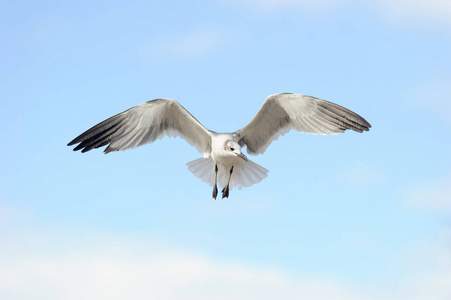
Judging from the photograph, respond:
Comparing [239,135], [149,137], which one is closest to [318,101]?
[239,135]

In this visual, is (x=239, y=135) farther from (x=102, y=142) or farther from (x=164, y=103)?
(x=102, y=142)

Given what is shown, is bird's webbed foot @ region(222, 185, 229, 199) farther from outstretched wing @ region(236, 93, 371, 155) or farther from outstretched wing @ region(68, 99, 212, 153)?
outstretched wing @ region(236, 93, 371, 155)

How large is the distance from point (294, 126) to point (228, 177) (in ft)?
5.25

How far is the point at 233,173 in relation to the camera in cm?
1228

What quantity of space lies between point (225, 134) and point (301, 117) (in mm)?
Answer: 1396

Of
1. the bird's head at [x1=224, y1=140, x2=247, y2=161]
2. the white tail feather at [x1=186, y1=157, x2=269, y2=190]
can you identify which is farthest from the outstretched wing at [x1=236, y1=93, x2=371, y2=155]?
the white tail feather at [x1=186, y1=157, x2=269, y2=190]

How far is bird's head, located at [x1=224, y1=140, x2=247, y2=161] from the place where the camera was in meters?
11.2

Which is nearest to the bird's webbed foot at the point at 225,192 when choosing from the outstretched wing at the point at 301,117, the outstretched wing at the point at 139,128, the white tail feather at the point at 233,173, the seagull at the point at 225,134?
→ the seagull at the point at 225,134

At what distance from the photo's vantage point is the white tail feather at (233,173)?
12219 mm

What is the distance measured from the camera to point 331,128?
11500 mm

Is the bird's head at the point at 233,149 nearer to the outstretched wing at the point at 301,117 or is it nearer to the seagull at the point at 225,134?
the seagull at the point at 225,134

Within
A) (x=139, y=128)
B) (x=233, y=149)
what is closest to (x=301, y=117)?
(x=233, y=149)

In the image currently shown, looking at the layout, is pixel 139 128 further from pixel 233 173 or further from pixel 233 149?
pixel 233 173

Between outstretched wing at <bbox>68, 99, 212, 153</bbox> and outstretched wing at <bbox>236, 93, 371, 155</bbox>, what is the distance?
40.3 inches
